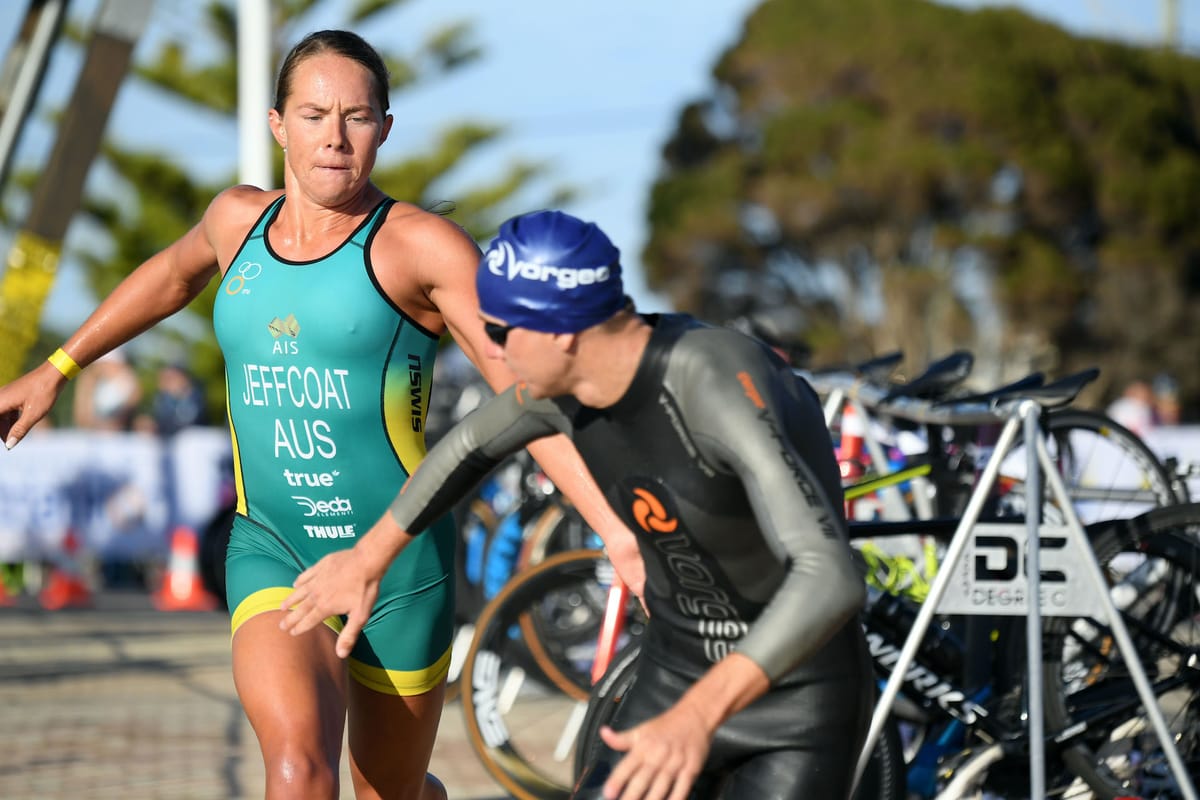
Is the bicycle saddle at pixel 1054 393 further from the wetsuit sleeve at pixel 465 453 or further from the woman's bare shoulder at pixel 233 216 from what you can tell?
the woman's bare shoulder at pixel 233 216

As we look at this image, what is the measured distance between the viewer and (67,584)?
13859 millimetres

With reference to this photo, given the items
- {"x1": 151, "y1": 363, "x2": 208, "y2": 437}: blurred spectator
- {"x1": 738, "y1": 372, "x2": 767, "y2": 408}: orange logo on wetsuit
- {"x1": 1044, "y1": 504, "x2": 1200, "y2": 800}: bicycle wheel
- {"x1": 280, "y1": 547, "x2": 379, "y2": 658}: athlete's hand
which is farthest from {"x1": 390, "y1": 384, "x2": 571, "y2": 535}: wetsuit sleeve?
{"x1": 151, "y1": 363, "x2": 208, "y2": 437}: blurred spectator

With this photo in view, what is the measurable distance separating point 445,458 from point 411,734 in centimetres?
86

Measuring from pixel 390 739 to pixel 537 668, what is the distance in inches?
119

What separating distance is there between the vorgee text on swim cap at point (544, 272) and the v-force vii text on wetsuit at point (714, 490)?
183 mm

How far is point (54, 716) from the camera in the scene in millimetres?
8070

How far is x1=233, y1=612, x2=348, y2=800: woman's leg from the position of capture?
10.7 ft

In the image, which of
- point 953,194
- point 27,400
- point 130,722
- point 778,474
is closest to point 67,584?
point 130,722

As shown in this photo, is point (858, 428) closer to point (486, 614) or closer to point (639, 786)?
point (486, 614)

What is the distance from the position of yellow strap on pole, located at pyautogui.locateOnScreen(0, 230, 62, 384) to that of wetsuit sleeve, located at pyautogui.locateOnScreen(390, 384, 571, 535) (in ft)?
27.8

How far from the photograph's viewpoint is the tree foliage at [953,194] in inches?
1565

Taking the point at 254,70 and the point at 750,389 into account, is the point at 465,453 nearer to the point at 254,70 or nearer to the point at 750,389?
the point at 750,389

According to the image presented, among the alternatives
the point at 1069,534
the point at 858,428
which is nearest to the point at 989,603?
the point at 1069,534

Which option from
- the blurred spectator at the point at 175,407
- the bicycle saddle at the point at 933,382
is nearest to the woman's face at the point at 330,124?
the bicycle saddle at the point at 933,382
